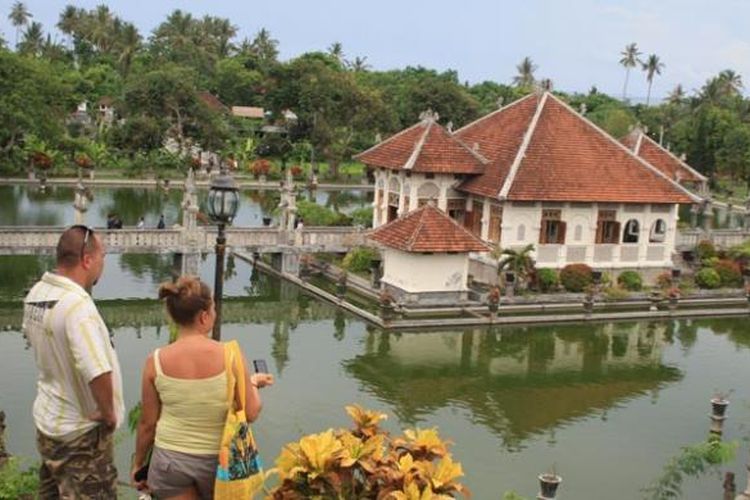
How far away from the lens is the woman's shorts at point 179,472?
4.98 metres

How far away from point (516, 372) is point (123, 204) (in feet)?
82.0

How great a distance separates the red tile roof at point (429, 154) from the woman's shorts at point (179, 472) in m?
21.2

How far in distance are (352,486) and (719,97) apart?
7697 centimetres

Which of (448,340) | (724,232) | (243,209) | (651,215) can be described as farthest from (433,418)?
(243,209)

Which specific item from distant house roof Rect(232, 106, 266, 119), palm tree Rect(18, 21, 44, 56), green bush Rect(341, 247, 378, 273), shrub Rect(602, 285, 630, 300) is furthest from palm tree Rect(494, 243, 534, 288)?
palm tree Rect(18, 21, 44, 56)

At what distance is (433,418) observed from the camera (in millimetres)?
15062

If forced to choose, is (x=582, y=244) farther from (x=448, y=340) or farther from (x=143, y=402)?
(x=143, y=402)

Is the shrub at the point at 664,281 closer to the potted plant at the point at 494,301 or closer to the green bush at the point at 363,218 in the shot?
the potted plant at the point at 494,301

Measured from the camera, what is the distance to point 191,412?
195 inches

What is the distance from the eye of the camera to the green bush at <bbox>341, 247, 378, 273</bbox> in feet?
83.5

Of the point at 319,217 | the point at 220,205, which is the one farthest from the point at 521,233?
the point at 220,205

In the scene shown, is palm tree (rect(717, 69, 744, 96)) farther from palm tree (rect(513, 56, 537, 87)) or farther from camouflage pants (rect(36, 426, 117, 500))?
camouflage pants (rect(36, 426, 117, 500))

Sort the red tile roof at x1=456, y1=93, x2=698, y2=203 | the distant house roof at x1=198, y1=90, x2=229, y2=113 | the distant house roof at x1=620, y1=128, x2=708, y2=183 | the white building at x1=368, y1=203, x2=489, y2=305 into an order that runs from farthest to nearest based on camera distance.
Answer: the distant house roof at x1=198, y1=90, x2=229, y2=113 < the distant house roof at x1=620, y1=128, x2=708, y2=183 < the red tile roof at x1=456, y1=93, x2=698, y2=203 < the white building at x1=368, y1=203, x2=489, y2=305

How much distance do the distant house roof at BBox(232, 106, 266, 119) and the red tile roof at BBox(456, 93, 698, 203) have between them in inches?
1594
